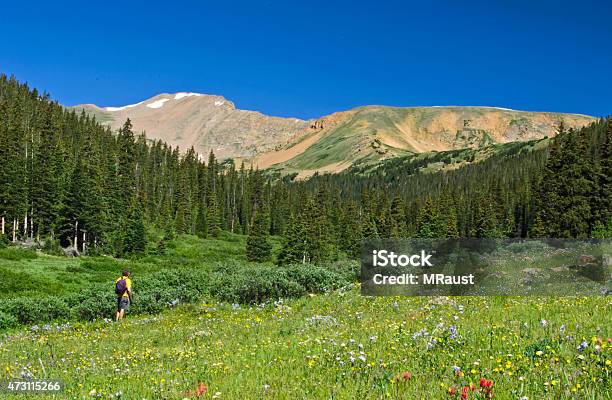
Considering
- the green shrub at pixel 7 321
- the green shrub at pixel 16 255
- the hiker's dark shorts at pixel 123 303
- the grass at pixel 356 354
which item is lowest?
the green shrub at pixel 7 321

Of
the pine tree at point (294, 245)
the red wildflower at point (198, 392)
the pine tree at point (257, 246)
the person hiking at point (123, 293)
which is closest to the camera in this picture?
the red wildflower at point (198, 392)

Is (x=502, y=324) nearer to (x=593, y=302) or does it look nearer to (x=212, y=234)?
(x=593, y=302)

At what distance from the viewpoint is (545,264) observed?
73.3 ft

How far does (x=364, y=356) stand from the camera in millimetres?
7047

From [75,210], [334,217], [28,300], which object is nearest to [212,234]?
[334,217]

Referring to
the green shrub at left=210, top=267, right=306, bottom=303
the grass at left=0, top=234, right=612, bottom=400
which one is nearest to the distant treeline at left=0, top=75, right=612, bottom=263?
the green shrub at left=210, top=267, right=306, bottom=303

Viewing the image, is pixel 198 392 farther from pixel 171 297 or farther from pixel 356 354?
pixel 171 297

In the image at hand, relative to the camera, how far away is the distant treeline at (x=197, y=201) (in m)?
63.5

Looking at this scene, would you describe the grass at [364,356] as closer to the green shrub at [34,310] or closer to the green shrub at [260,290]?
the green shrub at [260,290]

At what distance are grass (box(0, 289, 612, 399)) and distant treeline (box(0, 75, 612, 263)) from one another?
43426 millimetres

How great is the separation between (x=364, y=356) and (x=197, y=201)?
131066 millimetres

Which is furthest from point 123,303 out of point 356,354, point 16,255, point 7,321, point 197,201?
point 197,201

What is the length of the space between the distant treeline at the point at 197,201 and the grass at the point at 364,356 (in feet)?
142

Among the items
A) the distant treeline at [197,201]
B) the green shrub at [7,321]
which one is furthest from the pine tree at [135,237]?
the green shrub at [7,321]
